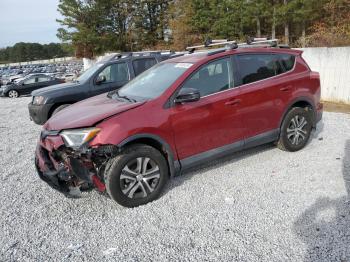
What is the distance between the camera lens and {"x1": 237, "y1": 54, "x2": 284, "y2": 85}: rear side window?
453 cm

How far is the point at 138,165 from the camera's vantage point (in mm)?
3674

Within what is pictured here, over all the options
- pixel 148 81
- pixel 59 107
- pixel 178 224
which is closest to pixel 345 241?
pixel 178 224

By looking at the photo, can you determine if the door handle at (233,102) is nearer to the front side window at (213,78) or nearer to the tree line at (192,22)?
the front side window at (213,78)

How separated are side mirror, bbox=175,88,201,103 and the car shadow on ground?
1.78 m

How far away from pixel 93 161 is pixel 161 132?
847 mm

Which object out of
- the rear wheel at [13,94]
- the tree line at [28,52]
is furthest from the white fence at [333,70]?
the tree line at [28,52]

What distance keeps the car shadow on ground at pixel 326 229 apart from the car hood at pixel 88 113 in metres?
2.25

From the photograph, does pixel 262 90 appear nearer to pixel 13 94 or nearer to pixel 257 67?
pixel 257 67

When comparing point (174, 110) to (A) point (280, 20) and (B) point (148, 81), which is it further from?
(A) point (280, 20)

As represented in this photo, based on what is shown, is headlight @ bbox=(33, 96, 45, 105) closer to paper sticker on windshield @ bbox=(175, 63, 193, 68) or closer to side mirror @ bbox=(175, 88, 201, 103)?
paper sticker on windshield @ bbox=(175, 63, 193, 68)

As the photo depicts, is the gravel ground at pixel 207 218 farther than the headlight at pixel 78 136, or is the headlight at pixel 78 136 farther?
the headlight at pixel 78 136

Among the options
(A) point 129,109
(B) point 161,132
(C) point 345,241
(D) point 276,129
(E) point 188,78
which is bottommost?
(C) point 345,241

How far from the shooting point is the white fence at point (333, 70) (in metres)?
9.51

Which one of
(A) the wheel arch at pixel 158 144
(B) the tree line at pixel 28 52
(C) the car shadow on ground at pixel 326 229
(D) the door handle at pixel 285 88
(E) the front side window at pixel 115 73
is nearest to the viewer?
(C) the car shadow on ground at pixel 326 229
